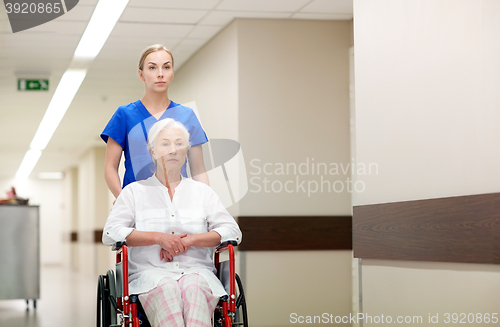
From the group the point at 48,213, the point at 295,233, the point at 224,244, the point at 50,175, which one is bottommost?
the point at 48,213

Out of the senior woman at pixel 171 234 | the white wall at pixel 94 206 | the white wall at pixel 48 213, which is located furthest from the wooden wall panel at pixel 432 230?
the white wall at pixel 48 213

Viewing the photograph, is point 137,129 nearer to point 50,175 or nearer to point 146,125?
point 146,125

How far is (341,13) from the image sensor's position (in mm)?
5043

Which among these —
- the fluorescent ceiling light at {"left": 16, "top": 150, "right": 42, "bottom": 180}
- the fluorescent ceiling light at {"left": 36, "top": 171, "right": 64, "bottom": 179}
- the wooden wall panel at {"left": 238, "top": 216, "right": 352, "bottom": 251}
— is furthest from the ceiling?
the fluorescent ceiling light at {"left": 36, "top": 171, "right": 64, "bottom": 179}

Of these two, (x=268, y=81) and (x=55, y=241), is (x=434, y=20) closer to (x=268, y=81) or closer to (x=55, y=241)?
(x=268, y=81)

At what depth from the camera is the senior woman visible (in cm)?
222

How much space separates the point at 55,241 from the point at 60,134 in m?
9.17

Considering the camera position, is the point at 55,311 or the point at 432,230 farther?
the point at 55,311

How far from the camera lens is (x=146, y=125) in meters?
2.65

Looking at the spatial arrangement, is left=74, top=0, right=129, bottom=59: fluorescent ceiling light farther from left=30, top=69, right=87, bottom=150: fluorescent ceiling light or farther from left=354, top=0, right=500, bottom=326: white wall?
left=354, top=0, right=500, bottom=326: white wall

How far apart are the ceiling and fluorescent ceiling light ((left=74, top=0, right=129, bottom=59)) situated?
60 mm

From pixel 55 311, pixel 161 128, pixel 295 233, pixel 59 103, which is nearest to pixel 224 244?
pixel 161 128

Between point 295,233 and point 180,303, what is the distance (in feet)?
9.56

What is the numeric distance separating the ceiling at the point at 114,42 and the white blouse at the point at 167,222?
2.64 metres
